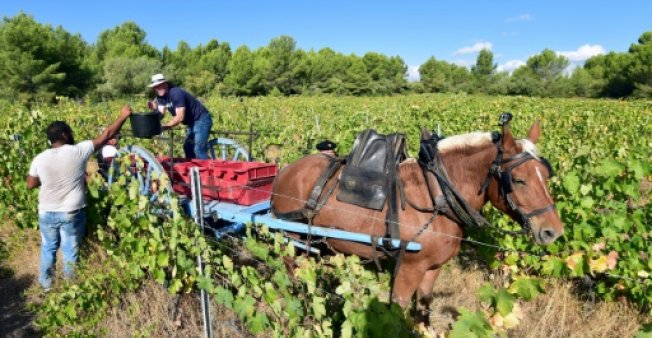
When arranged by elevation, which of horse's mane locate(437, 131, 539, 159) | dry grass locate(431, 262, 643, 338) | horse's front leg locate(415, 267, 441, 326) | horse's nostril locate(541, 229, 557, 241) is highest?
horse's mane locate(437, 131, 539, 159)

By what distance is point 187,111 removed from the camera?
5879mm

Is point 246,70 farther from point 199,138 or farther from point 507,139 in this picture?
point 507,139

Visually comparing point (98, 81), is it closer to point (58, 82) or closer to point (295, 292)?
point (58, 82)

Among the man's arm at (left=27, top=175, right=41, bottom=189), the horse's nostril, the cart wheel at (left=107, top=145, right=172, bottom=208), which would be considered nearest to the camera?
the horse's nostril

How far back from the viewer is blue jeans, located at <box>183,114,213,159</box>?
5926 millimetres

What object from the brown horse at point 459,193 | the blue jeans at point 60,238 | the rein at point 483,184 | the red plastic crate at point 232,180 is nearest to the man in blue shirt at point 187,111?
the red plastic crate at point 232,180

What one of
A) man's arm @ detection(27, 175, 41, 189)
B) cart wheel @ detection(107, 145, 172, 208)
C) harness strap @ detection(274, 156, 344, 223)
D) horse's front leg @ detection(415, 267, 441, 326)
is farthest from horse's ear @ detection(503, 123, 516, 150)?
man's arm @ detection(27, 175, 41, 189)

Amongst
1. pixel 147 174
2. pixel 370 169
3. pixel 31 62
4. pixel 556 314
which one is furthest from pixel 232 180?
pixel 31 62

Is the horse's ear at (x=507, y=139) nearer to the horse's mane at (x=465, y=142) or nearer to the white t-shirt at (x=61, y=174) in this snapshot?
the horse's mane at (x=465, y=142)

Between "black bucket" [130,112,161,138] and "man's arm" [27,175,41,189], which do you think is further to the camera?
"black bucket" [130,112,161,138]

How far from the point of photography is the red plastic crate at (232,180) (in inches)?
169

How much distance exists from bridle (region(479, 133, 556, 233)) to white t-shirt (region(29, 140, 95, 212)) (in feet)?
13.3

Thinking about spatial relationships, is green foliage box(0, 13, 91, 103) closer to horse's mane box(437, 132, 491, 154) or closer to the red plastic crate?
the red plastic crate

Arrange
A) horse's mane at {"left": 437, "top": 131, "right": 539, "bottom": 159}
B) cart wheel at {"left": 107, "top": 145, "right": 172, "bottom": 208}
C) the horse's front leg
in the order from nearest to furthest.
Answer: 1. horse's mane at {"left": 437, "top": 131, "right": 539, "bottom": 159}
2. cart wheel at {"left": 107, "top": 145, "right": 172, "bottom": 208}
3. the horse's front leg
